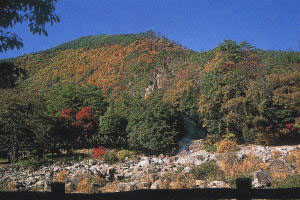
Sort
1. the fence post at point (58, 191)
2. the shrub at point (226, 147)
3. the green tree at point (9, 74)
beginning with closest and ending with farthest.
Answer: the green tree at point (9, 74), the fence post at point (58, 191), the shrub at point (226, 147)

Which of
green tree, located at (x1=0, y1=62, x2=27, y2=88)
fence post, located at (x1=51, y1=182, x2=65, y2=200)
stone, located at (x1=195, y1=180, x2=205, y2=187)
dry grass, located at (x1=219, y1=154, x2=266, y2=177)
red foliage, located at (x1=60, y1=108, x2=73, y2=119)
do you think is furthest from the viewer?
red foliage, located at (x1=60, y1=108, x2=73, y2=119)

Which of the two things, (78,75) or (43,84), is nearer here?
(43,84)

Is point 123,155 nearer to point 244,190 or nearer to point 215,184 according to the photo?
point 215,184

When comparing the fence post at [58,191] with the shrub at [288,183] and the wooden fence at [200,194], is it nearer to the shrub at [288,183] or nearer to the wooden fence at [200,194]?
the wooden fence at [200,194]

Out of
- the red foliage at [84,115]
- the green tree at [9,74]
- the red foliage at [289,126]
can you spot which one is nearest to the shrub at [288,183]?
the green tree at [9,74]

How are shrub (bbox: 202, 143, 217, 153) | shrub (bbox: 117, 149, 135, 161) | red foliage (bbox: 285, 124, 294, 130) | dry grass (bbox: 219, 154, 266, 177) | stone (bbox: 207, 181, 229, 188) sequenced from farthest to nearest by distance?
shrub (bbox: 117, 149, 135, 161) < shrub (bbox: 202, 143, 217, 153) < red foliage (bbox: 285, 124, 294, 130) < dry grass (bbox: 219, 154, 266, 177) < stone (bbox: 207, 181, 229, 188)

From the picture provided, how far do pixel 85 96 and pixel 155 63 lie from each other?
28.8 meters

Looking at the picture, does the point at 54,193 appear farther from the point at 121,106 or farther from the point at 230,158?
the point at 121,106

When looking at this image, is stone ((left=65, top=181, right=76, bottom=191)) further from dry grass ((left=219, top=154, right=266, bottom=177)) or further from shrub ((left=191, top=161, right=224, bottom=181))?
dry grass ((left=219, top=154, right=266, bottom=177))

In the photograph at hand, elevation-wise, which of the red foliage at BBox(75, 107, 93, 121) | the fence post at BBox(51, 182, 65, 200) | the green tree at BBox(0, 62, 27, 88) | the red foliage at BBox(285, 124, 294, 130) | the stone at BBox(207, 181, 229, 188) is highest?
the red foliage at BBox(75, 107, 93, 121)

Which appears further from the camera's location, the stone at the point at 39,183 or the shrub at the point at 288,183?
the stone at the point at 39,183

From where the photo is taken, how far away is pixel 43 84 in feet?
188

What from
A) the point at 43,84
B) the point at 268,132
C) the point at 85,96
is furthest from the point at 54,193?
the point at 43,84

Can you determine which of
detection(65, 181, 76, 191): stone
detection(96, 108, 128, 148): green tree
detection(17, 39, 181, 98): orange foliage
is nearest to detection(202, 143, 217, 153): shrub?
detection(96, 108, 128, 148): green tree
